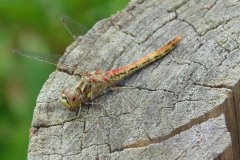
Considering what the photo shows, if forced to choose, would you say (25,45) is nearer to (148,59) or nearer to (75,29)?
(75,29)

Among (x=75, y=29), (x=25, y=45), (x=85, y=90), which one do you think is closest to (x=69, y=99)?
(x=85, y=90)

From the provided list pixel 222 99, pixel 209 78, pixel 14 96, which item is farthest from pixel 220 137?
pixel 14 96

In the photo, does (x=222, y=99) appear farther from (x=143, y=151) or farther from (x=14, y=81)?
(x=14, y=81)

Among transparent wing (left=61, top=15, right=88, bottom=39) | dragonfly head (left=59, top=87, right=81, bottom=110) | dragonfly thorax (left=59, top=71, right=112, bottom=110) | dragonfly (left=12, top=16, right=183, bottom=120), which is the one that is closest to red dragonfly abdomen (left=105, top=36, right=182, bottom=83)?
dragonfly (left=12, top=16, right=183, bottom=120)

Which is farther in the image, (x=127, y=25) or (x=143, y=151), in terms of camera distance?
(x=127, y=25)

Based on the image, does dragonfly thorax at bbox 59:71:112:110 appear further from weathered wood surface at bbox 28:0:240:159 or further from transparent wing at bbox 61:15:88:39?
transparent wing at bbox 61:15:88:39

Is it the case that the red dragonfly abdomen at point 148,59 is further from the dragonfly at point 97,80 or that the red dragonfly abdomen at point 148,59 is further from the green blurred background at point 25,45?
the green blurred background at point 25,45
